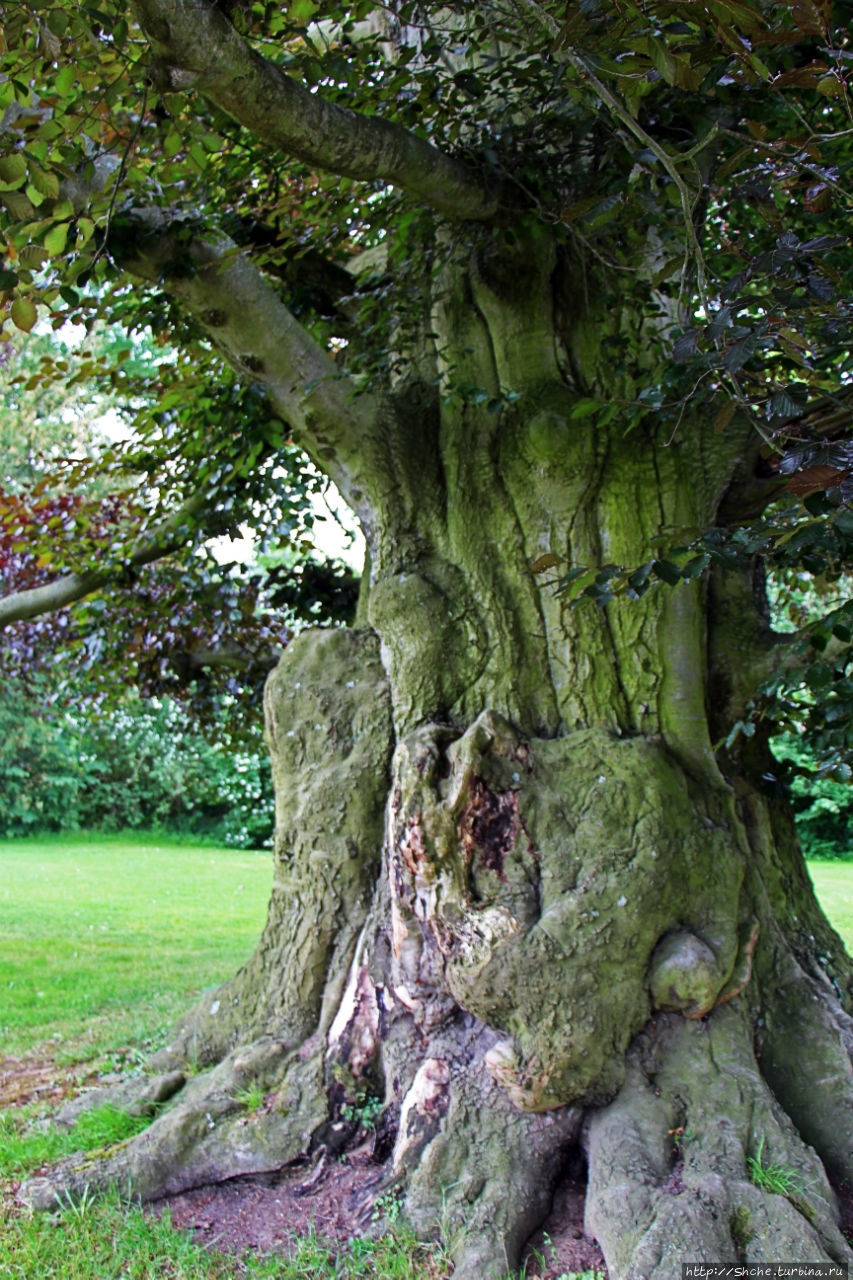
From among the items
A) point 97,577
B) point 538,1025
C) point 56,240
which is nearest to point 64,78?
point 56,240

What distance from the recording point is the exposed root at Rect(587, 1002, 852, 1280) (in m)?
2.87

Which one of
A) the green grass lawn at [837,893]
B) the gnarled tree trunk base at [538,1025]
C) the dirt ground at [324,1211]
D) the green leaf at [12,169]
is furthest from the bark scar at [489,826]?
the green grass lawn at [837,893]

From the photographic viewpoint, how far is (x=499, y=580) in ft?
13.9

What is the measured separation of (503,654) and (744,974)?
1597 millimetres

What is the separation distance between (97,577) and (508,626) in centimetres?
307

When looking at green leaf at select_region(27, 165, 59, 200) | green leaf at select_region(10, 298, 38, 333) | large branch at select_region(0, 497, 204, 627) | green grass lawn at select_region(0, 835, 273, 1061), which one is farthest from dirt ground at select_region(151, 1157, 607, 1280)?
green leaf at select_region(27, 165, 59, 200)

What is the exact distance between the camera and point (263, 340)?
4.12 m

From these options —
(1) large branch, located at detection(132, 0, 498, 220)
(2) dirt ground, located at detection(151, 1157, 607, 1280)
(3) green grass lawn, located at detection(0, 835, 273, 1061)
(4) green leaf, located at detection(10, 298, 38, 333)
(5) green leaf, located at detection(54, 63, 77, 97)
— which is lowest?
(2) dirt ground, located at detection(151, 1157, 607, 1280)

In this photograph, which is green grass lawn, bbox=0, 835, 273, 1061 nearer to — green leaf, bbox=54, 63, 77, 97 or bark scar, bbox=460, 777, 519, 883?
bark scar, bbox=460, 777, 519, 883

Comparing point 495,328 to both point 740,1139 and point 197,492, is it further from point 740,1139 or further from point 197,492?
point 740,1139

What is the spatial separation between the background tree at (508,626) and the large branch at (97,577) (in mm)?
822

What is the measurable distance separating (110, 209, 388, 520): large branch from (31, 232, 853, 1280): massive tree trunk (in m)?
0.04

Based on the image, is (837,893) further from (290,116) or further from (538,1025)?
(290,116)

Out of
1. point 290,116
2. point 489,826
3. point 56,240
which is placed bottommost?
point 489,826
